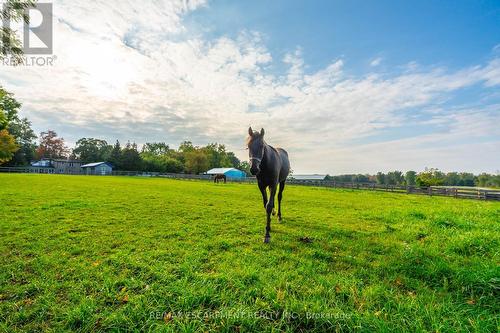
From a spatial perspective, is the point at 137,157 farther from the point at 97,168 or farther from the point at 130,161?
the point at 97,168

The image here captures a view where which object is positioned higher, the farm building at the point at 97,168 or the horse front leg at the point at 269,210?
the farm building at the point at 97,168

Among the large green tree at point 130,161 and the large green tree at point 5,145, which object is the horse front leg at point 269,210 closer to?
the large green tree at point 5,145

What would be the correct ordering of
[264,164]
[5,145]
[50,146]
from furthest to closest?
[50,146], [5,145], [264,164]

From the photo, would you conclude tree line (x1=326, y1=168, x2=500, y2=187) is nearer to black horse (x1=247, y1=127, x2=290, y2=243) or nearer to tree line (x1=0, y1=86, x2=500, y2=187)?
tree line (x1=0, y1=86, x2=500, y2=187)

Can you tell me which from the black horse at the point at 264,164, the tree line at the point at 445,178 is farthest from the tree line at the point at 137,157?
the black horse at the point at 264,164

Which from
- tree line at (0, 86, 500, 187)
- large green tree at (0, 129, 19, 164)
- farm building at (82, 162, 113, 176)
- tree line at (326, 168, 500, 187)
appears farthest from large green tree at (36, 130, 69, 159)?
tree line at (326, 168, 500, 187)

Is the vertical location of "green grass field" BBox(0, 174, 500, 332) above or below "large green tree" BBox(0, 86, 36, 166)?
below

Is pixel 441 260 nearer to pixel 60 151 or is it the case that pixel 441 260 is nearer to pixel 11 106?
pixel 11 106

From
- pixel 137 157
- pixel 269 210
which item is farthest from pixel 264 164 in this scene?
pixel 137 157

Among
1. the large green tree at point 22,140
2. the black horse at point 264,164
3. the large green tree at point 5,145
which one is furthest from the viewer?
the large green tree at point 22,140

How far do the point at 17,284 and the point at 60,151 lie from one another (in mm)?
125666

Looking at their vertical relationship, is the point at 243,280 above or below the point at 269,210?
below

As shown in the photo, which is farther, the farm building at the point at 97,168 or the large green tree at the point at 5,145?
the farm building at the point at 97,168

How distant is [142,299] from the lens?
2.52 metres
